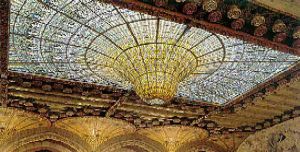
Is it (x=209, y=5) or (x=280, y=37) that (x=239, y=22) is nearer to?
(x=209, y=5)

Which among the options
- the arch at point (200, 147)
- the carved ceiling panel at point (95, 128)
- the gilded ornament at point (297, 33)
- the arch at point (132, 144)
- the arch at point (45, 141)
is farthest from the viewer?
the arch at point (200, 147)

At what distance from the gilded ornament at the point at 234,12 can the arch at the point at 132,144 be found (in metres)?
6.04

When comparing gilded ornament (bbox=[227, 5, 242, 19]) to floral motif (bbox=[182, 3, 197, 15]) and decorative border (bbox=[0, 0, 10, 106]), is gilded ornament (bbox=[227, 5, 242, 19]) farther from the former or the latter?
decorative border (bbox=[0, 0, 10, 106])

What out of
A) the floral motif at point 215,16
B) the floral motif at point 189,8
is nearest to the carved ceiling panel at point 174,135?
the floral motif at point 215,16

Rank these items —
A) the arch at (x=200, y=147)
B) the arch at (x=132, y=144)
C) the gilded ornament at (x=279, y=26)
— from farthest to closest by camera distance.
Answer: the arch at (x=200, y=147), the arch at (x=132, y=144), the gilded ornament at (x=279, y=26)

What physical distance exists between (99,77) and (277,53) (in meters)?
2.93

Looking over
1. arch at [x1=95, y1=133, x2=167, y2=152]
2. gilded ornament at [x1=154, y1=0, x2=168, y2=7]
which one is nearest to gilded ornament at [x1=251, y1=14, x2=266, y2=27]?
gilded ornament at [x1=154, y1=0, x2=168, y2=7]

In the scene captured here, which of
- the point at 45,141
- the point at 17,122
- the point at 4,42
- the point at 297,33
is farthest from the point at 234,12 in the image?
the point at 45,141

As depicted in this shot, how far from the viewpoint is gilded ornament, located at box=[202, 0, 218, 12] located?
4.31m

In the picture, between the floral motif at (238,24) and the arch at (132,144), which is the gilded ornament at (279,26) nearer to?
the floral motif at (238,24)

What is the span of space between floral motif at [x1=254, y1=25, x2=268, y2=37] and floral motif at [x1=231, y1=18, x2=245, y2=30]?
0.75 feet

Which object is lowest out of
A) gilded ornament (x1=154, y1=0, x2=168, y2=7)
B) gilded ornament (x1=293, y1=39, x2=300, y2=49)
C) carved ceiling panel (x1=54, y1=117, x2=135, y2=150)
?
carved ceiling panel (x1=54, y1=117, x2=135, y2=150)

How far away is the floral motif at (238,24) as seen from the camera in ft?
15.1

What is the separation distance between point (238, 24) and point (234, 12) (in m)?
0.23
